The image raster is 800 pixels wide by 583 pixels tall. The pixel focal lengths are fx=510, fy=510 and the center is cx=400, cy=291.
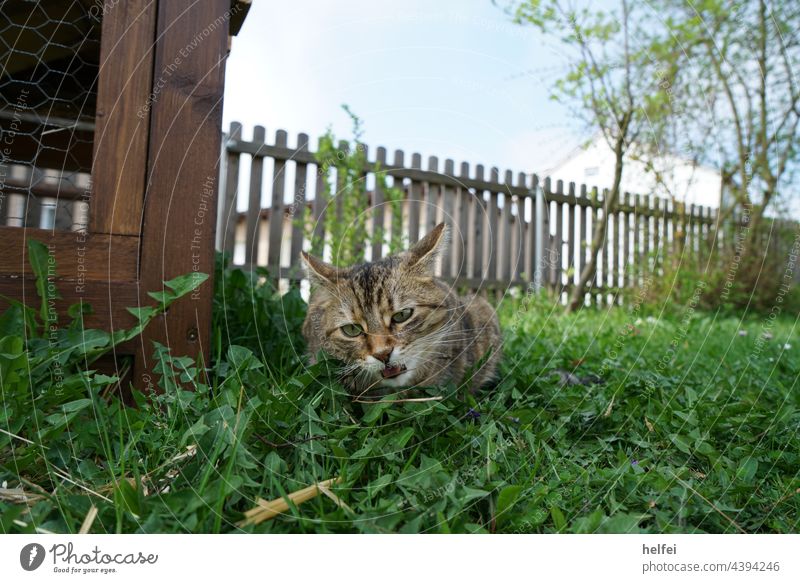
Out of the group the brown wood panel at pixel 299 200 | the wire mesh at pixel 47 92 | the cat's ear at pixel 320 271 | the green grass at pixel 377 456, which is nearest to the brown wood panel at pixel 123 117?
the wire mesh at pixel 47 92

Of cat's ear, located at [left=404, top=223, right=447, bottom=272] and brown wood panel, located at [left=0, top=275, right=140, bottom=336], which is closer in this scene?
brown wood panel, located at [left=0, top=275, right=140, bottom=336]

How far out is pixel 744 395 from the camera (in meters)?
2.38

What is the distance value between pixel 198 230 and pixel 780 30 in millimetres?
3662

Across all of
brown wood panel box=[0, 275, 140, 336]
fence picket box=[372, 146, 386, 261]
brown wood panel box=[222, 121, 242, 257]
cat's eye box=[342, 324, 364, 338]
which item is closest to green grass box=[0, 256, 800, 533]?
brown wood panel box=[0, 275, 140, 336]

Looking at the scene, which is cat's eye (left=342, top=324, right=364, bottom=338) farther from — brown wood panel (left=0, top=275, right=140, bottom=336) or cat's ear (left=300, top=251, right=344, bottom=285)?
brown wood panel (left=0, top=275, right=140, bottom=336)

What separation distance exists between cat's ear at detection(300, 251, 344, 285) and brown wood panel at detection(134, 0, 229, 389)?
1.52 feet

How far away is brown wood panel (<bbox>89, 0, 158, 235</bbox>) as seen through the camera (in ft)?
6.93

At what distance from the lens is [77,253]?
2098mm

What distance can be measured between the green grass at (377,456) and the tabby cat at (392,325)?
0.72 feet

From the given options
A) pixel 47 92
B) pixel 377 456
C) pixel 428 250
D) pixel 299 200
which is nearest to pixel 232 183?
pixel 299 200

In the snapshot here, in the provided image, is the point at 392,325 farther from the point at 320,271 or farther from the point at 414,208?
the point at 414,208

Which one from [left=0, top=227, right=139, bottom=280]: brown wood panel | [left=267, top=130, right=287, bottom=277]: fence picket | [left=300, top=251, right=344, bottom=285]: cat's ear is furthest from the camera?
[left=267, top=130, right=287, bottom=277]: fence picket

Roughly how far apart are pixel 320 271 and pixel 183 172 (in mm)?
756
